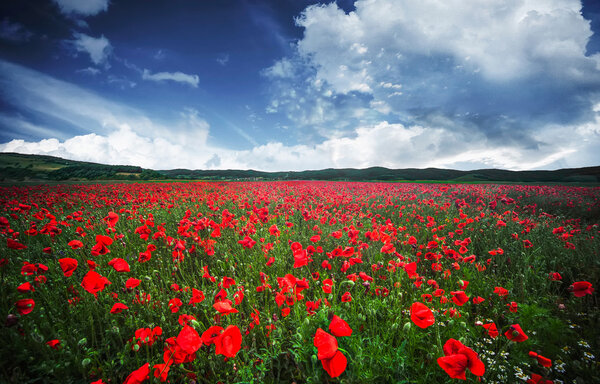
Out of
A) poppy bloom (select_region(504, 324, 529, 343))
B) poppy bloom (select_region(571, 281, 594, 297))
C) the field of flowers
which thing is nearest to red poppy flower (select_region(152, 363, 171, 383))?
the field of flowers

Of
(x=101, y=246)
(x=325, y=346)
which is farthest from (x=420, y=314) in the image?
(x=101, y=246)

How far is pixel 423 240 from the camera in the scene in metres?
4.58

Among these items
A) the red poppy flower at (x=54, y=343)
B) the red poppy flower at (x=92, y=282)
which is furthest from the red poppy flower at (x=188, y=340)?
the red poppy flower at (x=54, y=343)

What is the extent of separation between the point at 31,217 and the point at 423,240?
33.7 feet

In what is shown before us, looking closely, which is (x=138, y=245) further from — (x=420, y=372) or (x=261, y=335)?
(x=420, y=372)

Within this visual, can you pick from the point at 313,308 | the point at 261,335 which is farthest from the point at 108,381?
the point at 313,308

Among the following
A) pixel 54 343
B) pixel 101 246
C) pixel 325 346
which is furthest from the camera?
pixel 101 246

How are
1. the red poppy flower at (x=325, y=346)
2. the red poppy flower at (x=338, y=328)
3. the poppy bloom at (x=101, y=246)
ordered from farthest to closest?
1. the poppy bloom at (x=101, y=246)
2. the red poppy flower at (x=338, y=328)
3. the red poppy flower at (x=325, y=346)

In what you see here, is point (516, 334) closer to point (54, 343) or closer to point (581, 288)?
point (581, 288)

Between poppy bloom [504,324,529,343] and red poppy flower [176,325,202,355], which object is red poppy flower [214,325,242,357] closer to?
red poppy flower [176,325,202,355]

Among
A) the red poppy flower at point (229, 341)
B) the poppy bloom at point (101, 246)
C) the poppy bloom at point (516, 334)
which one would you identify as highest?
the poppy bloom at point (101, 246)

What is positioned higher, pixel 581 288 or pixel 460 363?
pixel 581 288

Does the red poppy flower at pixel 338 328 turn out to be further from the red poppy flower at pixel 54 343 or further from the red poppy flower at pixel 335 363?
the red poppy flower at pixel 54 343

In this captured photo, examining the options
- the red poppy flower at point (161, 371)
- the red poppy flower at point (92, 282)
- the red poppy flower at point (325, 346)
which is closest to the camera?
the red poppy flower at point (325, 346)
